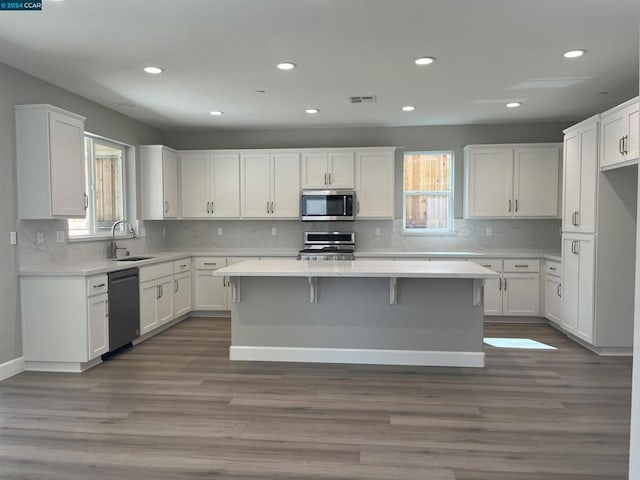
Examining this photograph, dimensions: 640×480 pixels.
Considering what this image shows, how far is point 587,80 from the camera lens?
4230mm

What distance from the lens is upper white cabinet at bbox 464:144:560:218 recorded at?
5.82m

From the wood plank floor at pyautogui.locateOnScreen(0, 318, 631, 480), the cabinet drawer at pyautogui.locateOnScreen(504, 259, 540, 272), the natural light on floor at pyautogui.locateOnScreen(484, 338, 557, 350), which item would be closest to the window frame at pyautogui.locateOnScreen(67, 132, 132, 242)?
the wood plank floor at pyautogui.locateOnScreen(0, 318, 631, 480)

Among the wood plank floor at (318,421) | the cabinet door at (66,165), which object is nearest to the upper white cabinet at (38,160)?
the cabinet door at (66,165)

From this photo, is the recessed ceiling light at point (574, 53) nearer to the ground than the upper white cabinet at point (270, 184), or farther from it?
farther from it

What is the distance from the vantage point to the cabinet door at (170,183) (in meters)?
5.95

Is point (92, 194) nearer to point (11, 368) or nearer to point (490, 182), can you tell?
point (11, 368)

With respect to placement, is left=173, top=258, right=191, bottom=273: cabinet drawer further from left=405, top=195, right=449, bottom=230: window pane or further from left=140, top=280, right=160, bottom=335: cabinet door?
left=405, top=195, right=449, bottom=230: window pane

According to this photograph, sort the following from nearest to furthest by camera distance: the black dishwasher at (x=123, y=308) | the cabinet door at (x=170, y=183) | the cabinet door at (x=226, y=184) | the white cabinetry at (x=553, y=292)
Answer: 1. the black dishwasher at (x=123, y=308)
2. the white cabinetry at (x=553, y=292)
3. the cabinet door at (x=170, y=183)
4. the cabinet door at (x=226, y=184)

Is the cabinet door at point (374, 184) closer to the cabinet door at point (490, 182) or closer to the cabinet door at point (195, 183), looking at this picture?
the cabinet door at point (490, 182)

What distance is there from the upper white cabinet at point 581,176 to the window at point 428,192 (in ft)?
5.54

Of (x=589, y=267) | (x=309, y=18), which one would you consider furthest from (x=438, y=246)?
(x=309, y=18)

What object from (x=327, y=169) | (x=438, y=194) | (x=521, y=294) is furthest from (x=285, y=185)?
(x=521, y=294)

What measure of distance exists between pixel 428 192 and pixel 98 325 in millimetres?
4554

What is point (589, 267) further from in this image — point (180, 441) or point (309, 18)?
point (180, 441)
